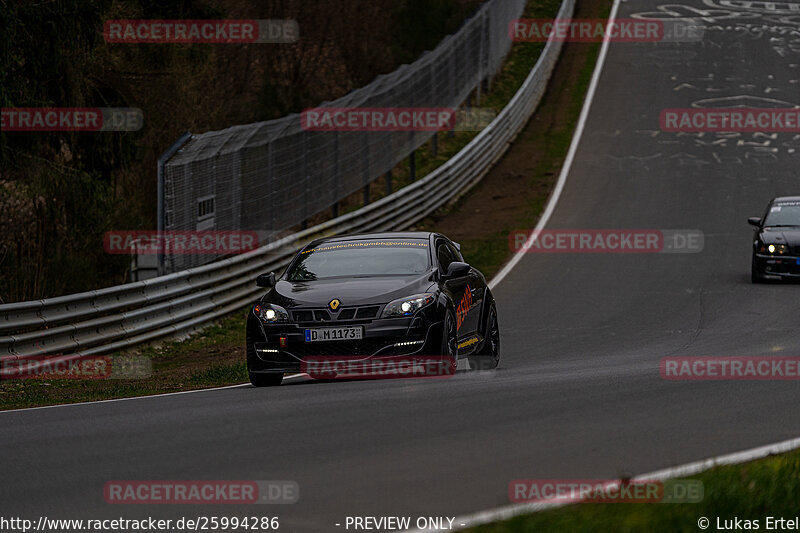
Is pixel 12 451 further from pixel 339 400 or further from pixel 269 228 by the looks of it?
pixel 269 228

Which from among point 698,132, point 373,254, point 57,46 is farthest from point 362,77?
point 373,254

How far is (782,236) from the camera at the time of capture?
21.1 metres

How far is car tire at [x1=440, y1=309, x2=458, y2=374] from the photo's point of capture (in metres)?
11.7

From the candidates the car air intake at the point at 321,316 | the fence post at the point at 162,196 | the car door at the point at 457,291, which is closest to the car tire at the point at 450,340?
the car door at the point at 457,291

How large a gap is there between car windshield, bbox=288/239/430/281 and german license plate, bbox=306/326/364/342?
1160 millimetres

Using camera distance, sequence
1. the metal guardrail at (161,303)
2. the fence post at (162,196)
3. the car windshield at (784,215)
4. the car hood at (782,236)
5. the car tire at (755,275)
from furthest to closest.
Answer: the car windshield at (784,215) → the car tire at (755,275) → the car hood at (782,236) → the fence post at (162,196) → the metal guardrail at (161,303)

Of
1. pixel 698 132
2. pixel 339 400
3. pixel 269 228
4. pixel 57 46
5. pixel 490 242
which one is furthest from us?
pixel 698 132

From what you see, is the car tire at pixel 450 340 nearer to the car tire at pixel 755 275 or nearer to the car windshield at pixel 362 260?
the car windshield at pixel 362 260

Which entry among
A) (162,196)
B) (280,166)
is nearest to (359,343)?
(162,196)

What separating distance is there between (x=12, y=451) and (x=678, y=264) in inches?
698

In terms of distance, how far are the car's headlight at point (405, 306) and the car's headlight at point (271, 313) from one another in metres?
0.96

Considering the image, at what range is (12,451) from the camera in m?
8.12

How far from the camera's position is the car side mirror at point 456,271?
40.9 feet

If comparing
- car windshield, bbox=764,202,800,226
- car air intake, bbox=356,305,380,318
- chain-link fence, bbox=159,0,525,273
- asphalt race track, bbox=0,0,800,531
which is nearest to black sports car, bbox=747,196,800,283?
car windshield, bbox=764,202,800,226
